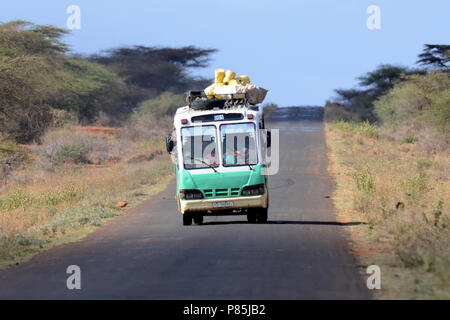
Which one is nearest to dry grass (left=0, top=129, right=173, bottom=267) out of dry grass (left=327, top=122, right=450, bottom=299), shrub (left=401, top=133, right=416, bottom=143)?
dry grass (left=327, top=122, right=450, bottom=299)

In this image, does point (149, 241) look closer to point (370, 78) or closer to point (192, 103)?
point (192, 103)

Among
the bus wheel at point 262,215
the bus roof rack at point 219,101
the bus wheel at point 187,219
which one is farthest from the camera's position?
the bus wheel at point 187,219

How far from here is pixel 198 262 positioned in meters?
12.8

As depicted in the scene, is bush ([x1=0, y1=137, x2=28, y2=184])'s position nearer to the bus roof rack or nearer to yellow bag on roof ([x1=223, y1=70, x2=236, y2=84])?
yellow bag on roof ([x1=223, y1=70, x2=236, y2=84])

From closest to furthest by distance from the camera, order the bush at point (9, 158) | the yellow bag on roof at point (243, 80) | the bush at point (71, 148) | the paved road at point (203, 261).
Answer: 1. the paved road at point (203, 261)
2. the yellow bag on roof at point (243, 80)
3. the bush at point (9, 158)
4. the bush at point (71, 148)

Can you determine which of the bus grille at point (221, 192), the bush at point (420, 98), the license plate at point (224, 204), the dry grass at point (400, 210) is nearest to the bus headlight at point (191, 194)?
the bus grille at point (221, 192)

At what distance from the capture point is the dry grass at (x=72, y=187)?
18.9m

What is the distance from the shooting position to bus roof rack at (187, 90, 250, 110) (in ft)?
61.4

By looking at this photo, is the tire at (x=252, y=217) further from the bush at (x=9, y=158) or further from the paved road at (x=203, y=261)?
the bush at (x=9, y=158)

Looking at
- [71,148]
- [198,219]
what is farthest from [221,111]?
[71,148]

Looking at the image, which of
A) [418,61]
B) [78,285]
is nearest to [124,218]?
[78,285]

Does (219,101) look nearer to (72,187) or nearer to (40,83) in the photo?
(72,187)

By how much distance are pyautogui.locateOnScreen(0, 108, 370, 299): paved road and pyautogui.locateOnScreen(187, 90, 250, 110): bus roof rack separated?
2738 millimetres

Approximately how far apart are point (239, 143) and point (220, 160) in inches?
22.5
